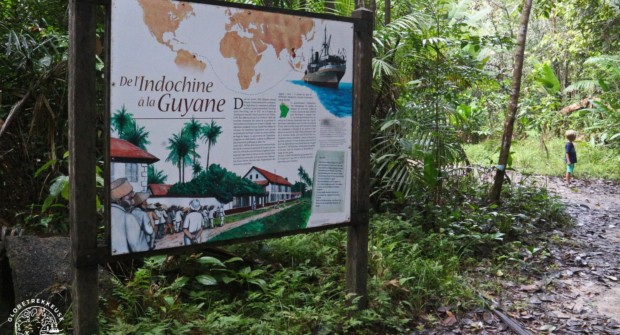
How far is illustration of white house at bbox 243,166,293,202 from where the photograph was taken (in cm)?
319

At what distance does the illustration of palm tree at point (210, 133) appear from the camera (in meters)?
2.96

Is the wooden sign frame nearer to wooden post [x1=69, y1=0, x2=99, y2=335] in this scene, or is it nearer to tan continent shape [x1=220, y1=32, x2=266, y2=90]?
wooden post [x1=69, y1=0, x2=99, y2=335]

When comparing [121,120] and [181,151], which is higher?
[121,120]

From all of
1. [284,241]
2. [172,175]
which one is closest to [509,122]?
[284,241]

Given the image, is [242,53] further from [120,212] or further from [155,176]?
[120,212]

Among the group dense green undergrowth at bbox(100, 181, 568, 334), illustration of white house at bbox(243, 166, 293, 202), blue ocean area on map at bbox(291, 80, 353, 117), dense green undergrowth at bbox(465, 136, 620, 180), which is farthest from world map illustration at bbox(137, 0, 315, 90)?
dense green undergrowth at bbox(465, 136, 620, 180)

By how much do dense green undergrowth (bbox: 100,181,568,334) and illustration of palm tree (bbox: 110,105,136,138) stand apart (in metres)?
1.25

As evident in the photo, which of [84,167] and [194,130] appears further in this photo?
[194,130]

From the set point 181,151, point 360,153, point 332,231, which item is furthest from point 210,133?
point 332,231

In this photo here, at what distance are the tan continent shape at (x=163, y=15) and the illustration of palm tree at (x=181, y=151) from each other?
0.51 m

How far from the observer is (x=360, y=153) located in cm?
369

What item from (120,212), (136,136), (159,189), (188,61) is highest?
(188,61)

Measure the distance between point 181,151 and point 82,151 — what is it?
1.68 feet

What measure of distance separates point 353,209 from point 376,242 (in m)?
1.58
